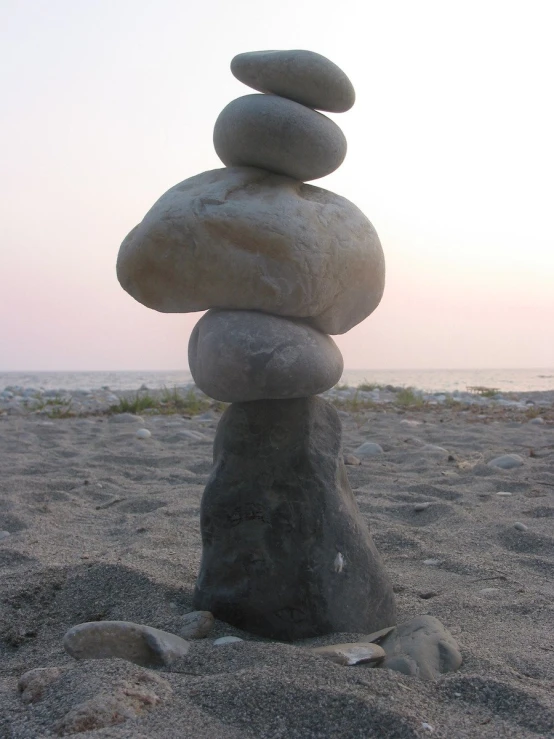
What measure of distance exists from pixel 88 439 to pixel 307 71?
481cm

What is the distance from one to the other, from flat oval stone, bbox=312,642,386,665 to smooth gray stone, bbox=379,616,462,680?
34 millimetres

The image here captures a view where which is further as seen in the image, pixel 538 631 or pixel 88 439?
pixel 88 439

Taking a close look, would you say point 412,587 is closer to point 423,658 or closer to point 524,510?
point 423,658

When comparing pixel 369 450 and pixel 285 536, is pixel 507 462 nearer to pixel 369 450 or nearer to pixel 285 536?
pixel 369 450

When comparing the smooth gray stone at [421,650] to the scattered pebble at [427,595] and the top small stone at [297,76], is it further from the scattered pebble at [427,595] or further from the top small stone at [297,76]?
the top small stone at [297,76]

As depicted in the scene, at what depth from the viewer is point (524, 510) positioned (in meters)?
4.03

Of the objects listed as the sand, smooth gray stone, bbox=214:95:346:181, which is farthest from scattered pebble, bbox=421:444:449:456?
smooth gray stone, bbox=214:95:346:181

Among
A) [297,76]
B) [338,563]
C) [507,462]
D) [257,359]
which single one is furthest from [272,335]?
[507,462]

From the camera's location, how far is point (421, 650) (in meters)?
2.01

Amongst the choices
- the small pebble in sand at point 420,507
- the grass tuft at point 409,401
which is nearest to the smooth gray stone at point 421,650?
the small pebble in sand at point 420,507

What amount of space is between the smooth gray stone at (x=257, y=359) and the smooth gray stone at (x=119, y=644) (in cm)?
84

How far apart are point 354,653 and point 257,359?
0.98 metres

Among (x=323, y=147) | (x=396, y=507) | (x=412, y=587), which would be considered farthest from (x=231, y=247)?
(x=396, y=507)

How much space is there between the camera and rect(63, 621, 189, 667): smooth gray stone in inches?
78.0
